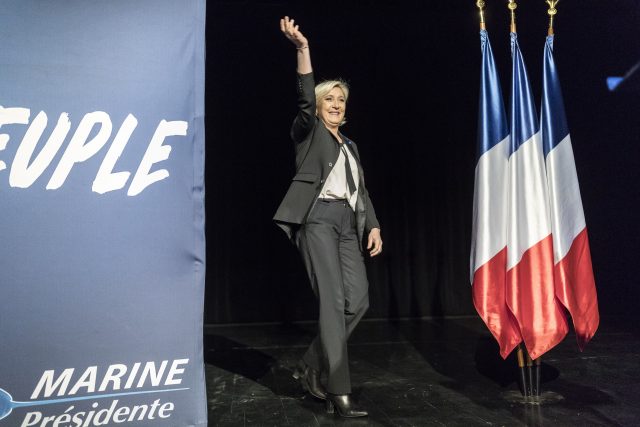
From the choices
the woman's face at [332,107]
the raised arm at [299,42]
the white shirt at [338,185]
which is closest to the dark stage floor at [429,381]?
the white shirt at [338,185]

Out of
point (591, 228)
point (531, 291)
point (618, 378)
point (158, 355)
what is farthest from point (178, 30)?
point (591, 228)

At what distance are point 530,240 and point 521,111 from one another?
22.0 inches

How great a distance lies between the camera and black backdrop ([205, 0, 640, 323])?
15.3 feet

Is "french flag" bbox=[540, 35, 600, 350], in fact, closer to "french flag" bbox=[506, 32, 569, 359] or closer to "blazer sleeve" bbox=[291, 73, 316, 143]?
"french flag" bbox=[506, 32, 569, 359]

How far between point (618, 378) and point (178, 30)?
8.28 ft

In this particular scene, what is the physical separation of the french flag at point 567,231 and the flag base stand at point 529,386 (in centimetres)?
23

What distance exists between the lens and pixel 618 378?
2.78 m

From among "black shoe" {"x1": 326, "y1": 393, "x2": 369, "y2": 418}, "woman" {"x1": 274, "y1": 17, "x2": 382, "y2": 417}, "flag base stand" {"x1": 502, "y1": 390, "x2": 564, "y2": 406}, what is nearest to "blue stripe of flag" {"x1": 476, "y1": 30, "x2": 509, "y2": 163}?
"woman" {"x1": 274, "y1": 17, "x2": 382, "y2": 417}

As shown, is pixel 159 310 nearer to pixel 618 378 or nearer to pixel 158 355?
pixel 158 355

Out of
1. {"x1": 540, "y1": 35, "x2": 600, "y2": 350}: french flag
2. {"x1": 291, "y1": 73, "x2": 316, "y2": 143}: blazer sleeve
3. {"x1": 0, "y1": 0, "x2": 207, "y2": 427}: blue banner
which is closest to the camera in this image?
{"x1": 0, "y1": 0, "x2": 207, "y2": 427}: blue banner

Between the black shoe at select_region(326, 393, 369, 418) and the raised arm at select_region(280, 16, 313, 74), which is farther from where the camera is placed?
the black shoe at select_region(326, 393, 369, 418)

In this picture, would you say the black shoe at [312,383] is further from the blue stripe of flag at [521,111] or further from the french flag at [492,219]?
the blue stripe of flag at [521,111]

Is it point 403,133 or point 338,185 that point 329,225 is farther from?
point 403,133

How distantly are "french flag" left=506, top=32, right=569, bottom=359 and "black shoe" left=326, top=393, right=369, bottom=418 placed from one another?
29.6 inches
